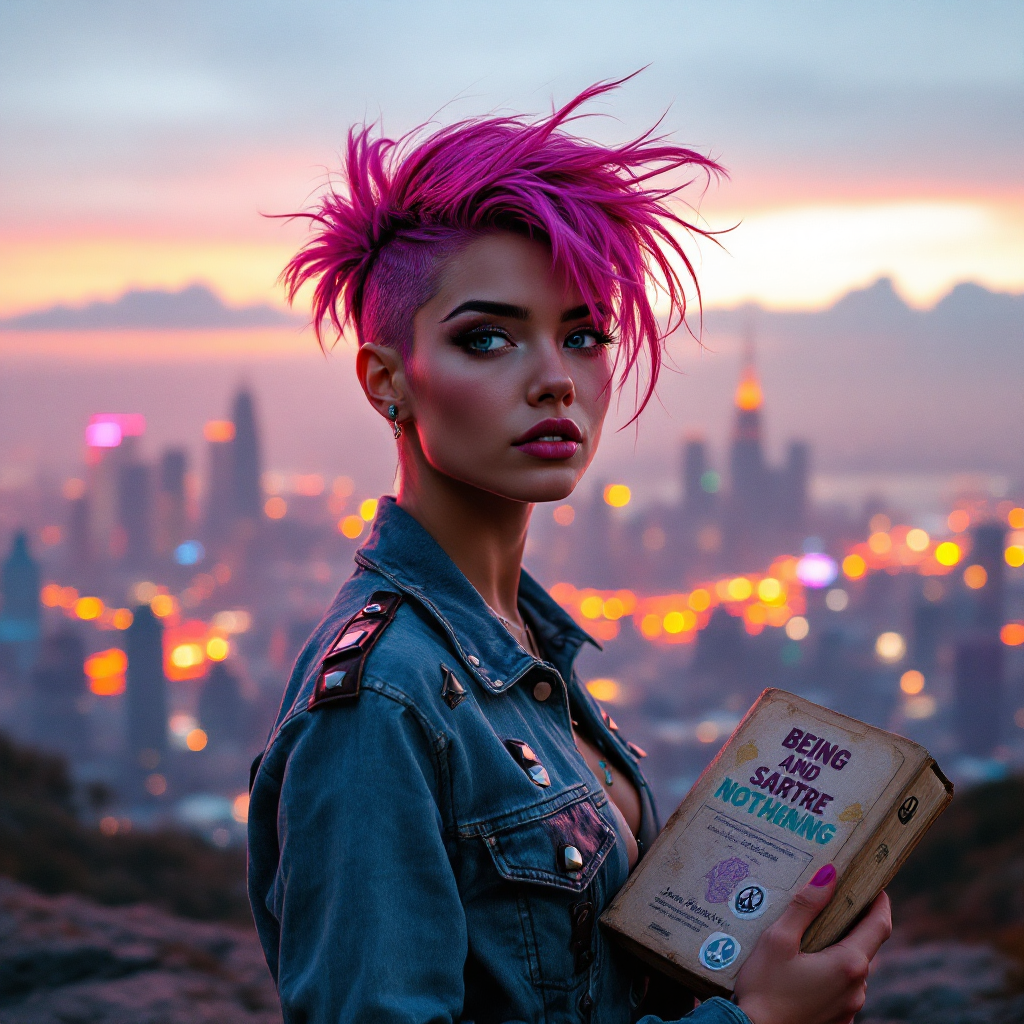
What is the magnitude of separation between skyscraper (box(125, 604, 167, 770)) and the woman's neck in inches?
1022

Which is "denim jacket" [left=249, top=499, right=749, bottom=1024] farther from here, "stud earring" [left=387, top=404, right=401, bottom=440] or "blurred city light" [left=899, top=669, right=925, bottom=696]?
"blurred city light" [left=899, top=669, right=925, bottom=696]

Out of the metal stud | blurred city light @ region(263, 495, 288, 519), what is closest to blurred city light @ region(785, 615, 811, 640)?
blurred city light @ region(263, 495, 288, 519)

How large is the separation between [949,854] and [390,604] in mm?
6534

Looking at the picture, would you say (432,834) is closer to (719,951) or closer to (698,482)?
(719,951)

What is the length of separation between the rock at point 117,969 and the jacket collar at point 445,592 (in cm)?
239

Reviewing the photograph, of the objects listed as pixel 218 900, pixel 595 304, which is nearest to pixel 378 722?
pixel 595 304

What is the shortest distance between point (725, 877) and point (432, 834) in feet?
1.40

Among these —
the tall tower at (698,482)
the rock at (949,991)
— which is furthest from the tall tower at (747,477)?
the rock at (949,991)

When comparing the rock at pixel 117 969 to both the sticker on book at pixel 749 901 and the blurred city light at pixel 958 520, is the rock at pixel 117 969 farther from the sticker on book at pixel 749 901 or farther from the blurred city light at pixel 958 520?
the blurred city light at pixel 958 520

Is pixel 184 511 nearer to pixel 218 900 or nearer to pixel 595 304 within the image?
pixel 218 900

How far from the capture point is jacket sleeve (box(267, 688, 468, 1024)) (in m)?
0.98

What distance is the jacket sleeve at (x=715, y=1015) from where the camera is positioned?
3.55 ft

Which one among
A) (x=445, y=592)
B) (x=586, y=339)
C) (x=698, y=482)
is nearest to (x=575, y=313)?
(x=586, y=339)

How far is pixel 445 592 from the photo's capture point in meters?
1.31
